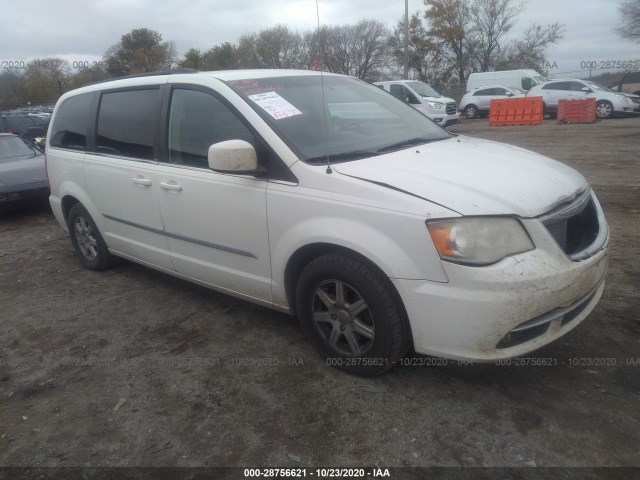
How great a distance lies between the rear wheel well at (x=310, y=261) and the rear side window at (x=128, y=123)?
155 centimetres

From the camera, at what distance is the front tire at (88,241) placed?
186 inches

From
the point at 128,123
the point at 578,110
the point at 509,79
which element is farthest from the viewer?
the point at 509,79

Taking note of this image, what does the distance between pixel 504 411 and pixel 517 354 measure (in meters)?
0.33

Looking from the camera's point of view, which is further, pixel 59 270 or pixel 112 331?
pixel 59 270

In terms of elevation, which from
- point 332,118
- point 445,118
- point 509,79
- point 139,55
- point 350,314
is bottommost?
point 350,314

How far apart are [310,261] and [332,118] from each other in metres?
1.05

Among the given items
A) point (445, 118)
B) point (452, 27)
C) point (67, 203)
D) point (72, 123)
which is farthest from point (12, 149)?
point (452, 27)

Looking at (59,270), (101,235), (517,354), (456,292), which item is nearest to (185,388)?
(456,292)

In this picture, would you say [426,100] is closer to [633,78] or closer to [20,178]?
[633,78]

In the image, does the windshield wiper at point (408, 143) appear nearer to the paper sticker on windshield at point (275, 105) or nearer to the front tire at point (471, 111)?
the paper sticker on windshield at point (275, 105)

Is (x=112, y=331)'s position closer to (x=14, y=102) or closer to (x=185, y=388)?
(x=185, y=388)

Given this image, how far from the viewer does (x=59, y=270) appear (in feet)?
17.2

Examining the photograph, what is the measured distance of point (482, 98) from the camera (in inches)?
923

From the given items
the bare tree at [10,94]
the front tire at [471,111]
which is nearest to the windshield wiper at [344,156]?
the front tire at [471,111]
